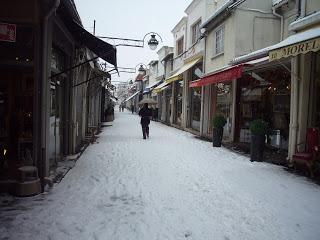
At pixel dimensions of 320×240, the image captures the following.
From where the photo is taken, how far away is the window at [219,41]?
16906 mm

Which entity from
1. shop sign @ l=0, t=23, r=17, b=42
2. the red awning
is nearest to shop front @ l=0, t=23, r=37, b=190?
shop sign @ l=0, t=23, r=17, b=42

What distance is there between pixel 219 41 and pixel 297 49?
31.6ft

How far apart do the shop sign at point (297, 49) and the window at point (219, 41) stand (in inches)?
316

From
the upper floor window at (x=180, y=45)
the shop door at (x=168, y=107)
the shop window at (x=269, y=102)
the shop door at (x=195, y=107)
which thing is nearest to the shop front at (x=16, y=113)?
the shop window at (x=269, y=102)

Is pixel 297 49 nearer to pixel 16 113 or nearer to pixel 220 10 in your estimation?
pixel 16 113

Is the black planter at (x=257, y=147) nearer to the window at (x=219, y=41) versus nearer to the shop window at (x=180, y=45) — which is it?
the window at (x=219, y=41)

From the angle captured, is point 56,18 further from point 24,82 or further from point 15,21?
point 24,82

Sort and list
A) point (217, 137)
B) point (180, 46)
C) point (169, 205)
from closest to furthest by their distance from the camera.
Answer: point (169, 205) < point (217, 137) < point (180, 46)

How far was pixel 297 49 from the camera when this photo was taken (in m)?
8.06

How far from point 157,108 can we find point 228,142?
79.8 ft

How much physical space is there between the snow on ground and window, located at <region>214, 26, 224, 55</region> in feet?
27.5

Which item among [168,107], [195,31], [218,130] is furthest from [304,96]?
[168,107]

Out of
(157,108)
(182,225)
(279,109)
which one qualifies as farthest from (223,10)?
(157,108)

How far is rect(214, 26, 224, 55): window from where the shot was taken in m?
16.9
